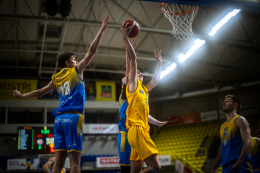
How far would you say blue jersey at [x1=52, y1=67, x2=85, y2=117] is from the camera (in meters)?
3.69

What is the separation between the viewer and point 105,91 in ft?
66.3

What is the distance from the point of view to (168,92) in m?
23.4

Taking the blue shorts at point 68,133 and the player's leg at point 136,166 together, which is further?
the player's leg at point 136,166

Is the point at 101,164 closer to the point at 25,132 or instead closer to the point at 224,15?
the point at 25,132

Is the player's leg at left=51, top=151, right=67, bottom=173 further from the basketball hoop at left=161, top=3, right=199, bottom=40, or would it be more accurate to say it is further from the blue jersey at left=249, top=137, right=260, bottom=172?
the basketball hoop at left=161, top=3, right=199, bottom=40

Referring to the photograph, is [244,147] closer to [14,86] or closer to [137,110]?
[137,110]

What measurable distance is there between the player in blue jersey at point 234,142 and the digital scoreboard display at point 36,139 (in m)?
13.2

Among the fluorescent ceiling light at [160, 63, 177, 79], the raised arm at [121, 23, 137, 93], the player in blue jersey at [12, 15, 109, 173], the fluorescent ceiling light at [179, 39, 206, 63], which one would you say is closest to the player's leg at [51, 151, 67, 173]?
the player in blue jersey at [12, 15, 109, 173]

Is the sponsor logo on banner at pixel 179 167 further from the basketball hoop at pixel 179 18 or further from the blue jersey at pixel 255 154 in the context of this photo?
the blue jersey at pixel 255 154

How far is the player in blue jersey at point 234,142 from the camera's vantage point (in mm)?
4180

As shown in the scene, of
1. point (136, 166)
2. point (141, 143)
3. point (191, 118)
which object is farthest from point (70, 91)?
point (191, 118)

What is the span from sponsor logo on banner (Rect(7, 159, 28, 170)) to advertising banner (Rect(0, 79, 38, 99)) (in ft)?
16.2

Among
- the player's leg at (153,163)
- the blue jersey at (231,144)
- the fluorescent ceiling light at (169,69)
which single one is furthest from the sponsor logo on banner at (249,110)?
the player's leg at (153,163)

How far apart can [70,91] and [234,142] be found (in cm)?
281
